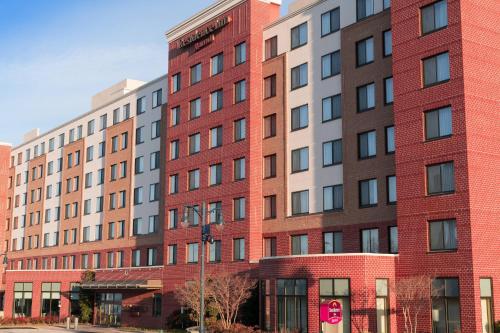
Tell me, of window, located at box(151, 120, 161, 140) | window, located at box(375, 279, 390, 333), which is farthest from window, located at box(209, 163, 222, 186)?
window, located at box(375, 279, 390, 333)

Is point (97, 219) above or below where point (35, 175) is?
below

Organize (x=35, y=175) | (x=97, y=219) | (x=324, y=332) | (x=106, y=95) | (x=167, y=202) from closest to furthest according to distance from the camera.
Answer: (x=324, y=332)
(x=167, y=202)
(x=97, y=219)
(x=106, y=95)
(x=35, y=175)

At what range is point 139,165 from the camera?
73062 mm

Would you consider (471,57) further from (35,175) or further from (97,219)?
(35,175)

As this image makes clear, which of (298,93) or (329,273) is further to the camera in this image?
(298,93)

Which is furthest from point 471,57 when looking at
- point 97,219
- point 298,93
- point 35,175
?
point 35,175

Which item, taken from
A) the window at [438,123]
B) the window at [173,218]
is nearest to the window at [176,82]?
the window at [173,218]

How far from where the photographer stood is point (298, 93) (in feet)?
172

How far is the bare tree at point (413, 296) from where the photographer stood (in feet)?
125

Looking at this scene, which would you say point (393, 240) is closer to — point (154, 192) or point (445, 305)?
point (445, 305)

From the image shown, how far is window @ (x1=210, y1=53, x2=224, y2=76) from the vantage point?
58344 mm

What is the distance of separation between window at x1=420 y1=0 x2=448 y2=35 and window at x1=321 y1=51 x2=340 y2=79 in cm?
885

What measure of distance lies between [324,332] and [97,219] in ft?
146

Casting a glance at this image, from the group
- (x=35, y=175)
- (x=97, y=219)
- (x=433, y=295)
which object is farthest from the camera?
(x=35, y=175)
